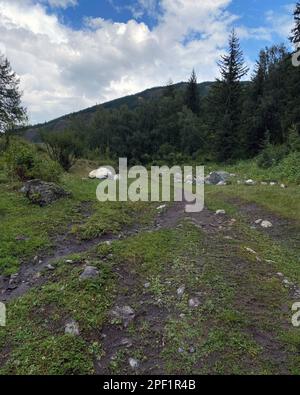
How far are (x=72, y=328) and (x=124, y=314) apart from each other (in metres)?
0.90

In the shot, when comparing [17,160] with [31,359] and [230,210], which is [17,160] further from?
[31,359]

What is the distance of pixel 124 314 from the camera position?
5.37m

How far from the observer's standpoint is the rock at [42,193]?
36.0 feet

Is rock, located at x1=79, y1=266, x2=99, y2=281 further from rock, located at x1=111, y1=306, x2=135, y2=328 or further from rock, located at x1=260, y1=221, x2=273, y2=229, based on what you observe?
rock, located at x1=260, y1=221, x2=273, y2=229

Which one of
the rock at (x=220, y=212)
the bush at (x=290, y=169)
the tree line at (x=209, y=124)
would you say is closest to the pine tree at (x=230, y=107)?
the tree line at (x=209, y=124)

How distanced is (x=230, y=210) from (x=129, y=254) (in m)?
5.46

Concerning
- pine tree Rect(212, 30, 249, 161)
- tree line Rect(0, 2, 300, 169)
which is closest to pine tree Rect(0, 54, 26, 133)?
tree line Rect(0, 2, 300, 169)

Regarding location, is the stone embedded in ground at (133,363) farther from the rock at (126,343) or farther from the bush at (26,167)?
the bush at (26,167)

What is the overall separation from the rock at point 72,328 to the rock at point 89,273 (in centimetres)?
116

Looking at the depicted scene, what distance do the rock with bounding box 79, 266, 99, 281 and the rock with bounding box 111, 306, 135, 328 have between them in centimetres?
96

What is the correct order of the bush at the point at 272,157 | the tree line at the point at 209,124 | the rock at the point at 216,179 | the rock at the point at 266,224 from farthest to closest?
the tree line at the point at 209,124 < the bush at the point at 272,157 < the rock at the point at 216,179 < the rock at the point at 266,224

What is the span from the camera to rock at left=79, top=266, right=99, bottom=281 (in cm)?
614

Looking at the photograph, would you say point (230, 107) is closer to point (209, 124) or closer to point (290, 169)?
point (209, 124)

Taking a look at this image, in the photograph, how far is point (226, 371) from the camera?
4.18m
